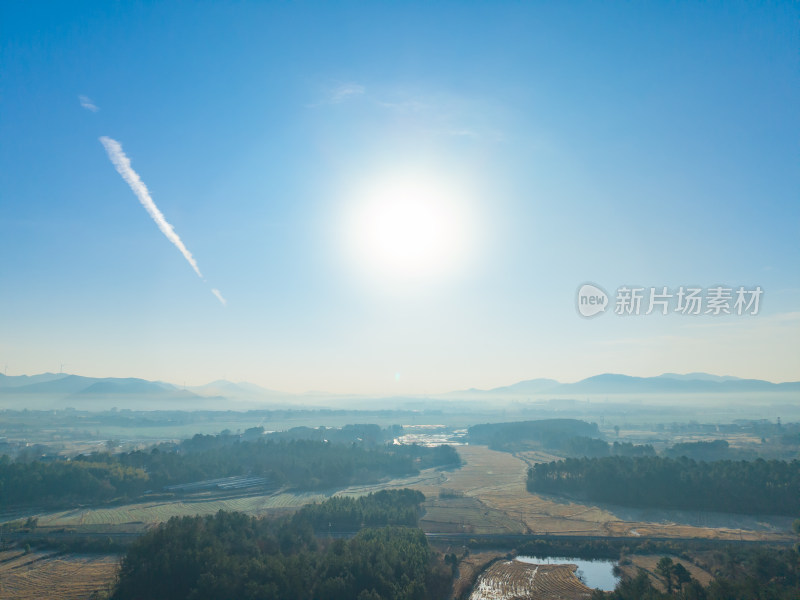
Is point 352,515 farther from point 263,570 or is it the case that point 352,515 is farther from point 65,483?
point 65,483

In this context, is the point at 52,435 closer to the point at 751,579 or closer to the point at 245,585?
the point at 245,585

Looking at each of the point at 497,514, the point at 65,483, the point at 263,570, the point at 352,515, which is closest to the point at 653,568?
the point at 497,514

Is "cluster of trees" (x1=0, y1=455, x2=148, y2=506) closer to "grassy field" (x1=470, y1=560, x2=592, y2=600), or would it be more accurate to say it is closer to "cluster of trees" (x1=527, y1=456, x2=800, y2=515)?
"grassy field" (x1=470, y1=560, x2=592, y2=600)

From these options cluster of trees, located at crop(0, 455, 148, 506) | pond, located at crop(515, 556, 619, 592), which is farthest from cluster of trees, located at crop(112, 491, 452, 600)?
cluster of trees, located at crop(0, 455, 148, 506)

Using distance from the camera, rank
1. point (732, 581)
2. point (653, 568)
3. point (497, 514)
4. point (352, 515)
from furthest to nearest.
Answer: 1. point (497, 514)
2. point (352, 515)
3. point (653, 568)
4. point (732, 581)

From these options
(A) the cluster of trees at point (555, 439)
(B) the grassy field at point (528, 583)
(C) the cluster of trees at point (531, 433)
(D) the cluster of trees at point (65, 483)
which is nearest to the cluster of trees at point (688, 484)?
(A) the cluster of trees at point (555, 439)

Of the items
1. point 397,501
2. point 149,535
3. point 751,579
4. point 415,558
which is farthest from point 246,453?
point 751,579
